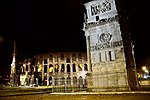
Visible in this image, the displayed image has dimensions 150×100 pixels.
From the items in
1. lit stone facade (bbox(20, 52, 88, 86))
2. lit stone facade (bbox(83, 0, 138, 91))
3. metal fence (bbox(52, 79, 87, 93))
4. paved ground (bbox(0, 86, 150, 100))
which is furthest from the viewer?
lit stone facade (bbox(20, 52, 88, 86))

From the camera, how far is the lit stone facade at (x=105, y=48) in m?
27.1

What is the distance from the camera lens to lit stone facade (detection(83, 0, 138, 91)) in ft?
89.0

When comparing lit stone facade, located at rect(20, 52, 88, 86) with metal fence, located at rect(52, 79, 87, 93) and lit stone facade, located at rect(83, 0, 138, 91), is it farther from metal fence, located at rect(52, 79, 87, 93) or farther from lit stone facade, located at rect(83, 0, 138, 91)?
metal fence, located at rect(52, 79, 87, 93)

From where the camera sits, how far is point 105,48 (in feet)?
98.7

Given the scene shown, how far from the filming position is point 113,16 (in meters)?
30.4

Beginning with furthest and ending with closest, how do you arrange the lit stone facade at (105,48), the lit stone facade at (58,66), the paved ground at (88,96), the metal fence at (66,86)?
the lit stone facade at (58,66)
the lit stone facade at (105,48)
the metal fence at (66,86)
the paved ground at (88,96)

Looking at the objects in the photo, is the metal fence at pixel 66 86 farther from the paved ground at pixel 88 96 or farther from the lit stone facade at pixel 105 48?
the paved ground at pixel 88 96

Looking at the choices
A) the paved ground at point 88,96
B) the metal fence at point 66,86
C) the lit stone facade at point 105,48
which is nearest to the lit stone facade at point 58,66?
the lit stone facade at point 105,48

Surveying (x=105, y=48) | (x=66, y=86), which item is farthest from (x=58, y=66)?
(x=66, y=86)

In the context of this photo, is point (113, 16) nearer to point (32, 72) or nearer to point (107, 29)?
point (107, 29)

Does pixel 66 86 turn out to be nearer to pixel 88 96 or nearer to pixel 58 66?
pixel 88 96

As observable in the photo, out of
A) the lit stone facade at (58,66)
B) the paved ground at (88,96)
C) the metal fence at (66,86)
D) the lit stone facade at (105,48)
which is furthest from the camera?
the lit stone facade at (58,66)

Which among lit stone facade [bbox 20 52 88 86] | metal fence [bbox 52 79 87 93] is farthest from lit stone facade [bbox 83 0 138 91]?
lit stone facade [bbox 20 52 88 86]

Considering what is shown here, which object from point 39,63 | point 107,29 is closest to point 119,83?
point 107,29
